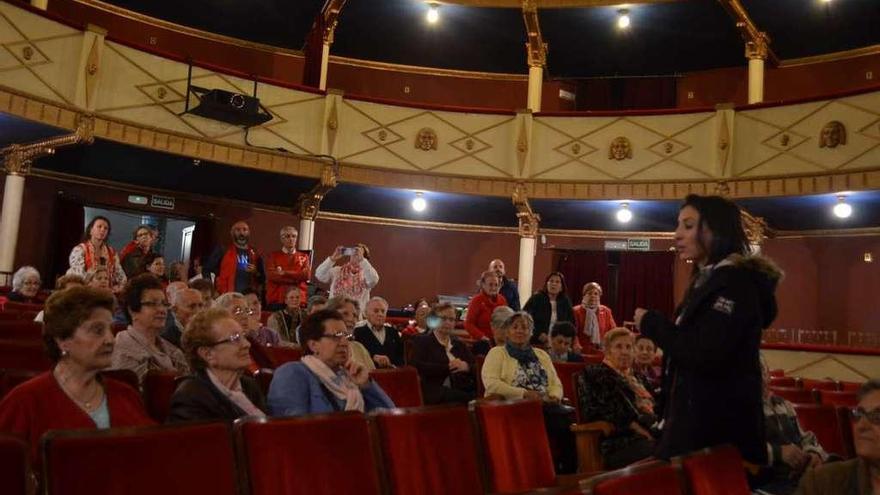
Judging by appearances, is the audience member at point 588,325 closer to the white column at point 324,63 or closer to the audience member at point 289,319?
the audience member at point 289,319

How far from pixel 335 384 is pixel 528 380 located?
161 centimetres

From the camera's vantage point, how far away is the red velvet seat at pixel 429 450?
2125 millimetres

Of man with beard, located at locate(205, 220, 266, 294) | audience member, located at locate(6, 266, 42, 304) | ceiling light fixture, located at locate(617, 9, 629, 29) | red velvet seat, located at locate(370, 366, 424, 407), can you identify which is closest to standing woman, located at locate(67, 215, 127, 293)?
audience member, located at locate(6, 266, 42, 304)

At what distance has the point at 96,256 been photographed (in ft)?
17.7

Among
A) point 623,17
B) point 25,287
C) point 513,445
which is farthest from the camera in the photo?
point 623,17

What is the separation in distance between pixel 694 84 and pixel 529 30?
3320 millimetres

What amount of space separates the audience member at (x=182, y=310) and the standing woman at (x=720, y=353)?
2.34 meters

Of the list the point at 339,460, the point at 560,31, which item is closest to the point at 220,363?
the point at 339,460

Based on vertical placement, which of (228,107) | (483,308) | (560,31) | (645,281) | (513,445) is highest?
(560,31)

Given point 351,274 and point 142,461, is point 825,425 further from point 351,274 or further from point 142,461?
point 351,274

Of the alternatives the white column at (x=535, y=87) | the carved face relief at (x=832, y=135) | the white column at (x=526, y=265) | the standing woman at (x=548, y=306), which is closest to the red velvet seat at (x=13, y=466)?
the standing woman at (x=548, y=306)

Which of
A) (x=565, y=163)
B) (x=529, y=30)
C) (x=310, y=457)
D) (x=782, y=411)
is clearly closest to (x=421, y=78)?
(x=529, y=30)

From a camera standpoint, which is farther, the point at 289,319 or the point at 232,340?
the point at 289,319

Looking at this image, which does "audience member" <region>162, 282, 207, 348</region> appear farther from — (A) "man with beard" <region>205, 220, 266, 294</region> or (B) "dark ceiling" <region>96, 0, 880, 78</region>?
(B) "dark ceiling" <region>96, 0, 880, 78</region>
